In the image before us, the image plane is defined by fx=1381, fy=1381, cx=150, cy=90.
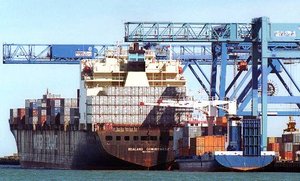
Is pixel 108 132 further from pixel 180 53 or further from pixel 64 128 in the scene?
pixel 180 53

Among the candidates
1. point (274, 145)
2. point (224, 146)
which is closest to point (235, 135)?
point (224, 146)

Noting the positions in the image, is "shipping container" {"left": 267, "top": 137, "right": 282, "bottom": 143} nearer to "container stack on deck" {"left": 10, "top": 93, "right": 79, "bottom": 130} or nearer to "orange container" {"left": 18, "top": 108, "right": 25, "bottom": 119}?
"container stack on deck" {"left": 10, "top": 93, "right": 79, "bottom": 130}

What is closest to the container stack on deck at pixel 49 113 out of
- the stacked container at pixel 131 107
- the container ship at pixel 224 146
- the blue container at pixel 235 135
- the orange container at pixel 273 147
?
the stacked container at pixel 131 107

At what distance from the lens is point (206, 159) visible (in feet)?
335

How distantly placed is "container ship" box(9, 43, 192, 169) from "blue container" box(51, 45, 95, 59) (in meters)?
7.28

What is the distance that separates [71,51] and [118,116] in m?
22.0

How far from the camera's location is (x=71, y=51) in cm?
13225

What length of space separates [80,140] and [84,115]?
2103 millimetres

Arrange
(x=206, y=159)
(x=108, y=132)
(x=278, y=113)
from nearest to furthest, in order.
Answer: (x=206, y=159) < (x=108, y=132) < (x=278, y=113)

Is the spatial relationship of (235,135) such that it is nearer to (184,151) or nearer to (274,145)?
(184,151)

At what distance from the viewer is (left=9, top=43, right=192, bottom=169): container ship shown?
109 m

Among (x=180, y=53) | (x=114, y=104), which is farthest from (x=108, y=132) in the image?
(x=180, y=53)

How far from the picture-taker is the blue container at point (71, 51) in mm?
131000

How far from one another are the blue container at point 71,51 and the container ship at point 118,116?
287 inches
